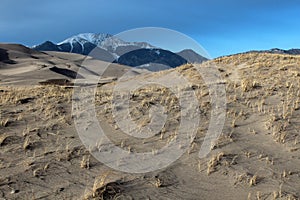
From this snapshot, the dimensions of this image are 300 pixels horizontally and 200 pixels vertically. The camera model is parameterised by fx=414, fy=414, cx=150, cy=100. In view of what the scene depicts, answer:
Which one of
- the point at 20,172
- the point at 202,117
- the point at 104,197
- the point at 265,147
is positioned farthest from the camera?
the point at 202,117

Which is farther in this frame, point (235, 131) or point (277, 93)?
point (277, 93)

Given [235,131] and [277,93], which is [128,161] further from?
[277,93]

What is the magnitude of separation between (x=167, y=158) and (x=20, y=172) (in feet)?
10.0

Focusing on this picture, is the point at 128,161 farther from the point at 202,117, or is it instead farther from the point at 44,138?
the point at 202,117

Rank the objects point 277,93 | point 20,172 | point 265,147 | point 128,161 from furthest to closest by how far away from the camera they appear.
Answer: point 277,93 → point 265,147 → point 128,161 → point 20,172

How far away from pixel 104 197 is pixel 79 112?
500cm

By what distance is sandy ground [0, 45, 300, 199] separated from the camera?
764 cm

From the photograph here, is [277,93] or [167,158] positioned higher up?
[277,93]

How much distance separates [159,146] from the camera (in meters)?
9.63

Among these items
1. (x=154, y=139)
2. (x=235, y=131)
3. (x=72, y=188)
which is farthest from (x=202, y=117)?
(x=72, y=188)

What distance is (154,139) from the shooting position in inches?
396

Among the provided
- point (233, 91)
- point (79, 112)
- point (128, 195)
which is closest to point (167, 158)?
point (128, 195)

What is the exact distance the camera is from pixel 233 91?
553 inches

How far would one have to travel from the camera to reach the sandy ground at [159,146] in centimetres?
764
